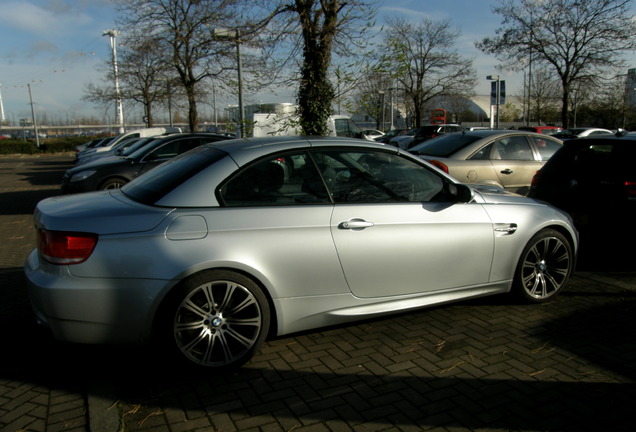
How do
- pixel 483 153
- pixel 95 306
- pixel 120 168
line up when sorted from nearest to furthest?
pixel 95 306, pixel 483 153, pixel 120 168

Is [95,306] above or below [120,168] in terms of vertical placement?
below

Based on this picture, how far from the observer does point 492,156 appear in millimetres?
8625

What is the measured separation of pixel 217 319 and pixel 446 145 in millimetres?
6285

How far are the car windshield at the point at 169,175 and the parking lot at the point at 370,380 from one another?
Answer: 1101mm

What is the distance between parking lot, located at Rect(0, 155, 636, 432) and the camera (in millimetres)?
3037

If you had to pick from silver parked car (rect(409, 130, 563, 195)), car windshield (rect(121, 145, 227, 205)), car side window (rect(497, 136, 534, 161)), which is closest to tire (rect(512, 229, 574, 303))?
car windshield (rect(121, 145, 227, 205))

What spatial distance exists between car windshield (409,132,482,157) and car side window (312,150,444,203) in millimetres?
4219

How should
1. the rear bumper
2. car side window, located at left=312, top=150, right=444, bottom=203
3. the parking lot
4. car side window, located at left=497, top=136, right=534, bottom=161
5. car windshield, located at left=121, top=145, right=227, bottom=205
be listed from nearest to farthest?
1. the parking lot
2. the rear bumper
3. car windshield, located at left=121, top=145, right=227, bottom=205
4. car side window, located at left=312, top=150, right=444, bottom=203
5. car side window, located at left=497, top=136, right=534, bottom=161

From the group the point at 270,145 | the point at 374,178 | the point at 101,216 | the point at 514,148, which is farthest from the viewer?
the point at 514,148

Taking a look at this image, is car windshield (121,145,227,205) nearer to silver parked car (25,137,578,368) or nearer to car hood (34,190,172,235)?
silver parked car (25,137,578,368)

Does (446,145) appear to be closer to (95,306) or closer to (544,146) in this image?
(544,146)

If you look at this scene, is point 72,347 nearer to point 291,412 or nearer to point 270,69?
point 291,412

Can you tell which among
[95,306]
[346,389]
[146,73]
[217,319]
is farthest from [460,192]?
[146,73]

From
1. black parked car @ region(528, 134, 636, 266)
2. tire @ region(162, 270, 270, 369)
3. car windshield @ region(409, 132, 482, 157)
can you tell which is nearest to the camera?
tire @ region(162, 270, 270, 369)
